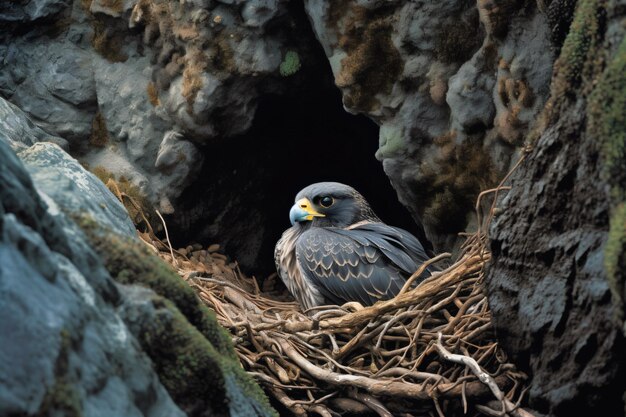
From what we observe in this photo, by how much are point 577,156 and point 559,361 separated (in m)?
0.73

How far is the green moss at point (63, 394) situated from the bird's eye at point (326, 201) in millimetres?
3742

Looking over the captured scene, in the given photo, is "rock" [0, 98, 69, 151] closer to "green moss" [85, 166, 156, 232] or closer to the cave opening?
"green moss" [85, 166, 156, 232]

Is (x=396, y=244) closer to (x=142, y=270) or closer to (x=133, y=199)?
(x=133, y=199)

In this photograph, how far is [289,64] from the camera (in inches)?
212

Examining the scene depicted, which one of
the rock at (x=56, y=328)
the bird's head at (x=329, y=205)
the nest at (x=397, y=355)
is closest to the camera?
the rock at (x=56, y=328)

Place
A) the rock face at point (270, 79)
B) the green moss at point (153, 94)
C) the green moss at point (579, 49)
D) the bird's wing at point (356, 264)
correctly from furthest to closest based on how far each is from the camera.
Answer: the green moss at point (153, 94) → the bird's wing at point (356, 264) → the rock face at point (270, 79) → the green moss at point (579, 49)

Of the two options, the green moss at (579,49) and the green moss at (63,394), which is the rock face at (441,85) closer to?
the green moss at (579,49)

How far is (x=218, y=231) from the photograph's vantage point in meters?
6.06

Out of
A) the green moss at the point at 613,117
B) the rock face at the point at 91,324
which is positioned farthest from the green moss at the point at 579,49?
the rock face at the point at 91,324

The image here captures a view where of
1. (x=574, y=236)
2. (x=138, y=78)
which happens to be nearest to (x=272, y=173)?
(x=138, y=78)

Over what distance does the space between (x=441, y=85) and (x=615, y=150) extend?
2.33 m

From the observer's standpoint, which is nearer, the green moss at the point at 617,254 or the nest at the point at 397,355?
the green moss at the point at 617,254

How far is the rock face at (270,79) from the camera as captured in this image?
4.53 m

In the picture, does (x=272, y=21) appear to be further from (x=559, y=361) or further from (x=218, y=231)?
(x=559, y=361)
